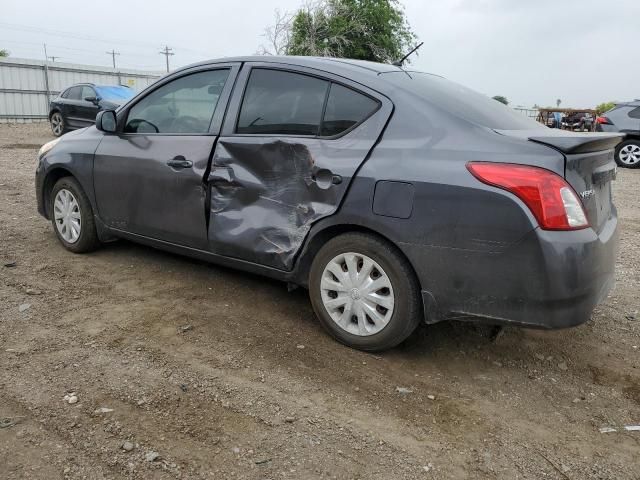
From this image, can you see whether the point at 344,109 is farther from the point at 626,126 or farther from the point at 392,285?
the point at 626,126

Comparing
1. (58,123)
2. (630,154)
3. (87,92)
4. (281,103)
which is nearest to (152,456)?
(281,103)

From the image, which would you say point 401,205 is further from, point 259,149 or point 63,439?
point 63,439

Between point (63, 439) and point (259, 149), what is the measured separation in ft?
6.30

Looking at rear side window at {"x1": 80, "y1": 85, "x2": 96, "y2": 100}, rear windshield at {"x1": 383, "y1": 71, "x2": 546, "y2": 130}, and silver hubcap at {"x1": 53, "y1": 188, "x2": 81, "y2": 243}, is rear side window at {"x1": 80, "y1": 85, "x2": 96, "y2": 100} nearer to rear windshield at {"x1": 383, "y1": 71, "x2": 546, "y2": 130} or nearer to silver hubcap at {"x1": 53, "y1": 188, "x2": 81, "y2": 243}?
silver hubcap at {"x1": 53, "y1": 188, "x2": 81, "y2": 243}

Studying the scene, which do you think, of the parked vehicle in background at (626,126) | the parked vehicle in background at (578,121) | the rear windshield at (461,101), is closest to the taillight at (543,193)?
the rear windshield at (461,101)

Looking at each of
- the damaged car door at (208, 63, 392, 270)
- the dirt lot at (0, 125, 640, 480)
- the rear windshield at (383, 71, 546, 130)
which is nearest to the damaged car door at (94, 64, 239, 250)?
the damaged car door at (208, 63, 392, 270)

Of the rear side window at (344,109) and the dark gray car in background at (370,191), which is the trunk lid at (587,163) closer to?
the dark gray car in background at (370,191)

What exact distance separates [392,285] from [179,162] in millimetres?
1771

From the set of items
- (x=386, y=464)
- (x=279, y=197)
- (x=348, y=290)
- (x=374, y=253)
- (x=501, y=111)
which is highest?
(x=501, y=111)

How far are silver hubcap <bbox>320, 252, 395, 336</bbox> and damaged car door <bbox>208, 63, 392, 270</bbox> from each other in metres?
0.30

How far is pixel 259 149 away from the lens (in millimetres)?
3412

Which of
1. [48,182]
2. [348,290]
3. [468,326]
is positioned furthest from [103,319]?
[468,326]

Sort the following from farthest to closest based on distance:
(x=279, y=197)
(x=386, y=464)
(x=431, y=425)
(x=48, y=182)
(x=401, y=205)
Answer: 1. (x=48, y=182)
2. (x=279, y=197)
3. (x=401, y=205)
4. (x=431, y=425)
5. (x=386, y=464)

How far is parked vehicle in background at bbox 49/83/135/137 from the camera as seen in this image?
1484 cm
